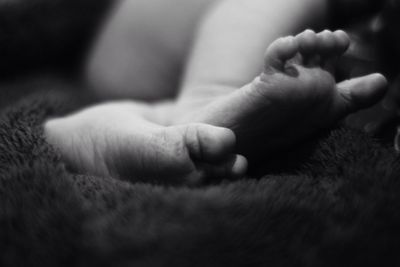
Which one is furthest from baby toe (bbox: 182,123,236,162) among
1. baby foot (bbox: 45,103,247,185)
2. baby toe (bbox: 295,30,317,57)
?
baby toe (bbox: 295,30,317,57)

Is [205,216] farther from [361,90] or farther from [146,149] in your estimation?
[361,90]

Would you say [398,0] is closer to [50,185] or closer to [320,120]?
→ [320,120]

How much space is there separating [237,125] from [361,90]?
148 mm

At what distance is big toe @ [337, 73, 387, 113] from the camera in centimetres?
47

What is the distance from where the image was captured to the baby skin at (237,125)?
1.34 feet

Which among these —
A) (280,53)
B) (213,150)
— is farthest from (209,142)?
(280,53)

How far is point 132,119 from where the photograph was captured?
0.48m

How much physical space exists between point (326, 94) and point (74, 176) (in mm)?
276

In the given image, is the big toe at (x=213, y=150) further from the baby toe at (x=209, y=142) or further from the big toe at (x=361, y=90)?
the big toe at (x=361, y=90)

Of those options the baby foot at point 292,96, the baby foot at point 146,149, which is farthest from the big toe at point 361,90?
the baby foot at point 146,149

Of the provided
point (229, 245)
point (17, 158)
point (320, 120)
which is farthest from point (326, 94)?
point (17, 158)

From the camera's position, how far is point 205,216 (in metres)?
0.35

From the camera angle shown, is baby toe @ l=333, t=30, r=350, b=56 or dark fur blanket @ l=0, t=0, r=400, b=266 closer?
dark fur blanket @ l=0, t=0, r=400, b=266

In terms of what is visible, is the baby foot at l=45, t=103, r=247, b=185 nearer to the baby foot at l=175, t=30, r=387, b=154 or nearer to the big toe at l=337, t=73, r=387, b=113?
the baby foot at l=175, t=30, r=387, b=154
